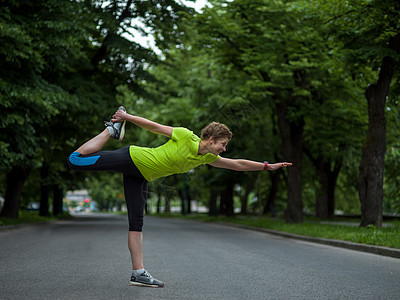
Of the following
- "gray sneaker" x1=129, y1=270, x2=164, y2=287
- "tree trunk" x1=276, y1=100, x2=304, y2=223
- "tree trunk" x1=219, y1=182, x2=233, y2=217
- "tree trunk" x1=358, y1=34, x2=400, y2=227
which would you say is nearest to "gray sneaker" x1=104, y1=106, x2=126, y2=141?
"gray sneaker" x1=129, y1=270, x2=164, y2=287

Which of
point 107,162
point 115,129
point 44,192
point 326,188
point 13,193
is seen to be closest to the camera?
point 107,162

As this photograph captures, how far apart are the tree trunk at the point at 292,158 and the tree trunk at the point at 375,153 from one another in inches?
225

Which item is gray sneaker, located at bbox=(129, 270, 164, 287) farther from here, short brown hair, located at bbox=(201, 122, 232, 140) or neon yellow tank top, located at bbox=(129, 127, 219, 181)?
short brown hair, located at bbox=(201, 122, 232, 140)

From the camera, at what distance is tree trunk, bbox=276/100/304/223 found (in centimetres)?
2089

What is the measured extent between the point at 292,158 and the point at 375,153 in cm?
654

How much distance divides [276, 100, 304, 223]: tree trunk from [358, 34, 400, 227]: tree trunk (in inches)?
225

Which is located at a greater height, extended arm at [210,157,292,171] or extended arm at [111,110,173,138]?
extended arm at [111,110,173,138]

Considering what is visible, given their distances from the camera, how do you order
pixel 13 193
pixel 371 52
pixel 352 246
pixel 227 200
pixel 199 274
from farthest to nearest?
pixel 227 200 < pixel 13 193 < pixel 371 52 < pixel 352 246 < pixel 199 274

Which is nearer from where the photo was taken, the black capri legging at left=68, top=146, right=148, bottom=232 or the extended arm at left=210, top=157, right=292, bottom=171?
the black capri legging at left=68, top=146, right=148, bottom=232

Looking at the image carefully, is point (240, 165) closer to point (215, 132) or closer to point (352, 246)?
point (215, 132)

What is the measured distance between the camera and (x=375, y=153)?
49.2 feet

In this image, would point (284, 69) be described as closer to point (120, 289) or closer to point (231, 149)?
point (231, 149)

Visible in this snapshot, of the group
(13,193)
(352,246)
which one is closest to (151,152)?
(352,246)

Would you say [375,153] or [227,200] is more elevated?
[375,153]
